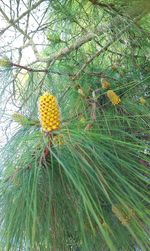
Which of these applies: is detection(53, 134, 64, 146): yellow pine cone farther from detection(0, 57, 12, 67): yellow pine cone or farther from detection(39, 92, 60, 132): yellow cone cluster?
detection(0, 57, 12, 67): yellow pine cone

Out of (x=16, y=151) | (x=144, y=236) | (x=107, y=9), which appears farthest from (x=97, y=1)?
(x=144, y=236)

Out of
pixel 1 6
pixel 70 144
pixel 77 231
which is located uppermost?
pixel 1 6

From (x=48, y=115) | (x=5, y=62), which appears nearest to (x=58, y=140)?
(x=48, y=115)

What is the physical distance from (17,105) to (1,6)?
27cm

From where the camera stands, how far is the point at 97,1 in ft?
3.29

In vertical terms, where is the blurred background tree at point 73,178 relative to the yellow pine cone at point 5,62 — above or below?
below

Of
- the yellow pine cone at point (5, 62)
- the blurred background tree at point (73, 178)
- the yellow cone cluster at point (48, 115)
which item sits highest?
the yellow pine cone at point (5, 62)

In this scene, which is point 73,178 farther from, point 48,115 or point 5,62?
point 5,62

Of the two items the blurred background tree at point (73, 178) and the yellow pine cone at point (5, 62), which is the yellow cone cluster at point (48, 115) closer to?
the blurred background tree at point (73, 178)

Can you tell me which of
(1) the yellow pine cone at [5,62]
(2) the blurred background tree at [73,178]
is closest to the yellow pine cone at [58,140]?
(2) the blurred background tree at [73,178]

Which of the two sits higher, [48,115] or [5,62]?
[5,62]

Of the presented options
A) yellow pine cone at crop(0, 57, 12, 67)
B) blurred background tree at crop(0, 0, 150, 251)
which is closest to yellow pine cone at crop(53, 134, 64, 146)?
blurred background tree at crop(0, 0, 150, 251)

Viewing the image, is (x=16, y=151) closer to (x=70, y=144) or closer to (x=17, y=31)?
(x=70, y=144)

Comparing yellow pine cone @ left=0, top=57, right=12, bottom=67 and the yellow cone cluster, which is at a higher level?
yellow pine cone @ left=0, top=57, right=12, bottom=67
